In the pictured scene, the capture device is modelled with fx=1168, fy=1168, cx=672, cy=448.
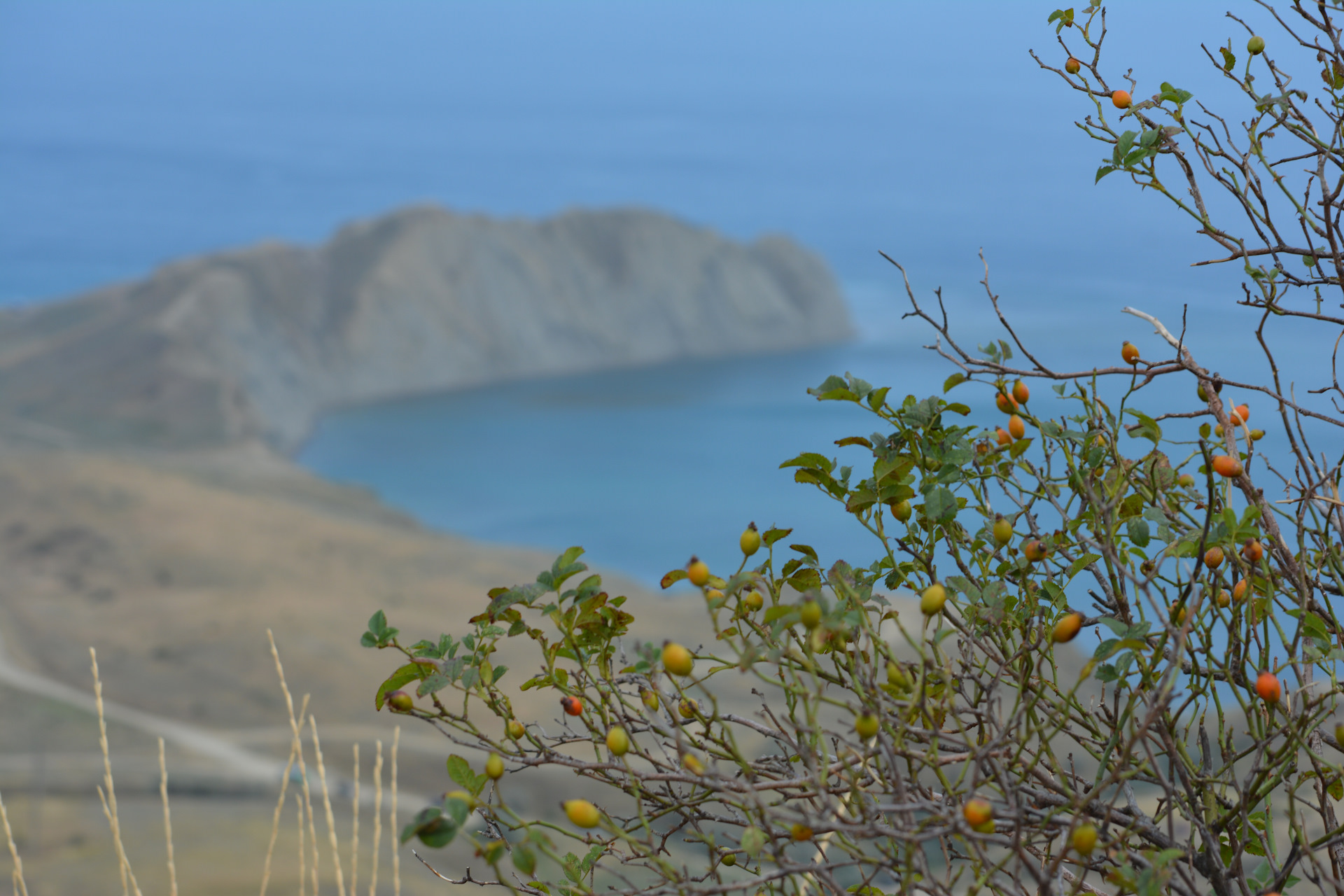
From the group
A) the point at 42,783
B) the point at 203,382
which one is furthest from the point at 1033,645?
the point at 203,382

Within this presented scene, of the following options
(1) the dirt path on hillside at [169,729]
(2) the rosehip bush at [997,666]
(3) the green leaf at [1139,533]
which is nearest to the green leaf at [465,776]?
(2) the rosehip bush at [997,666]

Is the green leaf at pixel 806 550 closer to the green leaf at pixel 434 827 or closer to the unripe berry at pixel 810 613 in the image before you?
the unripe berry at pixel 810 613

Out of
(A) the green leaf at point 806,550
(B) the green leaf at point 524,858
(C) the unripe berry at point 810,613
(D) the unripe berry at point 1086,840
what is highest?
(A) the green leaf at point 806,550

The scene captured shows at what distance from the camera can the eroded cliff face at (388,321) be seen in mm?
23344

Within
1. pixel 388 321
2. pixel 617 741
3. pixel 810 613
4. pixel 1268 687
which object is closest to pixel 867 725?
pixel 810 613

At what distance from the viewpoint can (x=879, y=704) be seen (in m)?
0.80

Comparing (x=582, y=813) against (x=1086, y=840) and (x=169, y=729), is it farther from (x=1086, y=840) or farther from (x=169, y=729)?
(x=169, y=729)

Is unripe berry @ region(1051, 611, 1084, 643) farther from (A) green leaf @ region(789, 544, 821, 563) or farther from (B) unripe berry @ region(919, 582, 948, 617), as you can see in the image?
(A) green leaf @ region(789, 544, 821, 563)

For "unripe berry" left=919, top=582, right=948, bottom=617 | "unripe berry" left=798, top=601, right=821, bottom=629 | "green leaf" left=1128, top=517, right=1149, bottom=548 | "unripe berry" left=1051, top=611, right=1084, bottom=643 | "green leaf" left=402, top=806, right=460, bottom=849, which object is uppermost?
"green leaf" left=1128, top=517, right=1149, bottom=548

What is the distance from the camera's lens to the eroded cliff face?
23344 millimetres

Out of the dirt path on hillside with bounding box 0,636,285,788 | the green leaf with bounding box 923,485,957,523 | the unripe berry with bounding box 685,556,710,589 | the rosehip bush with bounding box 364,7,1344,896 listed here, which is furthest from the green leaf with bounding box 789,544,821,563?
the dirt path on hillside with bounding box 0,636,285,788

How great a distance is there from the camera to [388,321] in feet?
Answer: 96.8

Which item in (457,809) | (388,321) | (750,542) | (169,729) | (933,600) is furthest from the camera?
(388,321)

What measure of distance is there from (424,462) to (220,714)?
13975 millimetres
